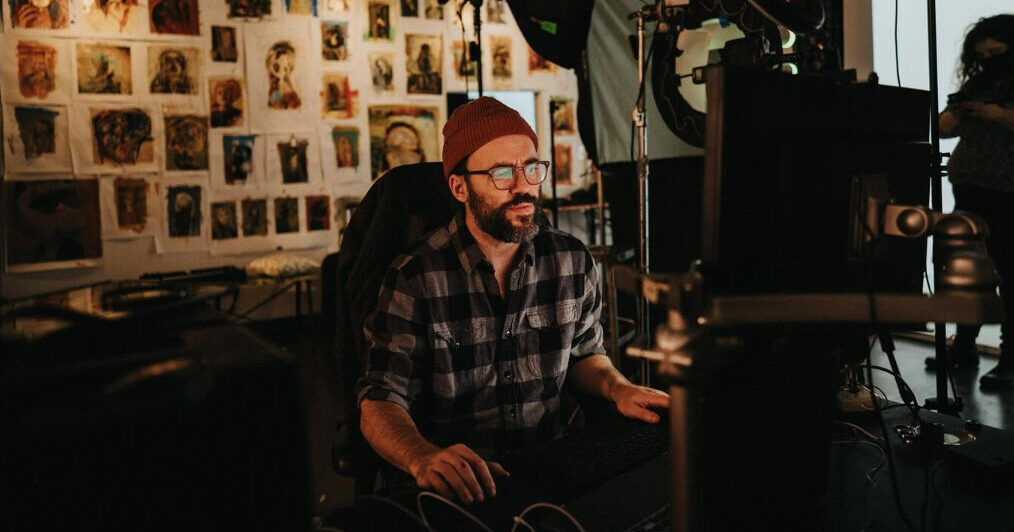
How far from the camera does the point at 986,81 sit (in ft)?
10.4

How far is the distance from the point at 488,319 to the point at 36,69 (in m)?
3.73

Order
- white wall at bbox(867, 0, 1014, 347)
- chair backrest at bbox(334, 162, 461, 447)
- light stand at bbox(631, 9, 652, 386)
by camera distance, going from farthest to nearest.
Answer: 1. white wall at bbox(867, 0, 1014, 347)
2. light stand at bbox(631, 9, 652, 386)
3. chair backrest at bbox(334, 162, 461, 447)

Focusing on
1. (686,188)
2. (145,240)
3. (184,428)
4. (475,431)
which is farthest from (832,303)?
(145,240)

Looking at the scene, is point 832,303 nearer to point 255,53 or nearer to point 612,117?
point 612,117

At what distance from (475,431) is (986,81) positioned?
2919 millimetres

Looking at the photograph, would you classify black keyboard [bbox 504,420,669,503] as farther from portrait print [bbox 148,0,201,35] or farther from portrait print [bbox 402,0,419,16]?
portrait print [bbox 402,0,419,16]

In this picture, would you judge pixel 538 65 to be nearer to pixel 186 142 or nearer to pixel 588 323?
pixel 186 142

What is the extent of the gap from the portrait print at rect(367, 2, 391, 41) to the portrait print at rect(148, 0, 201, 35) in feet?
3.46

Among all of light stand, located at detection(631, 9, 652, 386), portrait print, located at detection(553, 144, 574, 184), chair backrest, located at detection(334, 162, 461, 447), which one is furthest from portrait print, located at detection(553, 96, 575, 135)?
chair backrest, located at detection(334, 162, 461, 447)

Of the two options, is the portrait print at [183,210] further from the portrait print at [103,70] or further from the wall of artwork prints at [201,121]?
the portrait print at [103,70]

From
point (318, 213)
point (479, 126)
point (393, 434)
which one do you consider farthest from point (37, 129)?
point (393, 434)

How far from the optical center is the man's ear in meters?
1.59

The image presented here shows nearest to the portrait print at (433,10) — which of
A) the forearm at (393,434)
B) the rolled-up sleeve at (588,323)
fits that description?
the rolled-up sleeve at (588,323)

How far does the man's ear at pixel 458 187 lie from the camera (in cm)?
159
